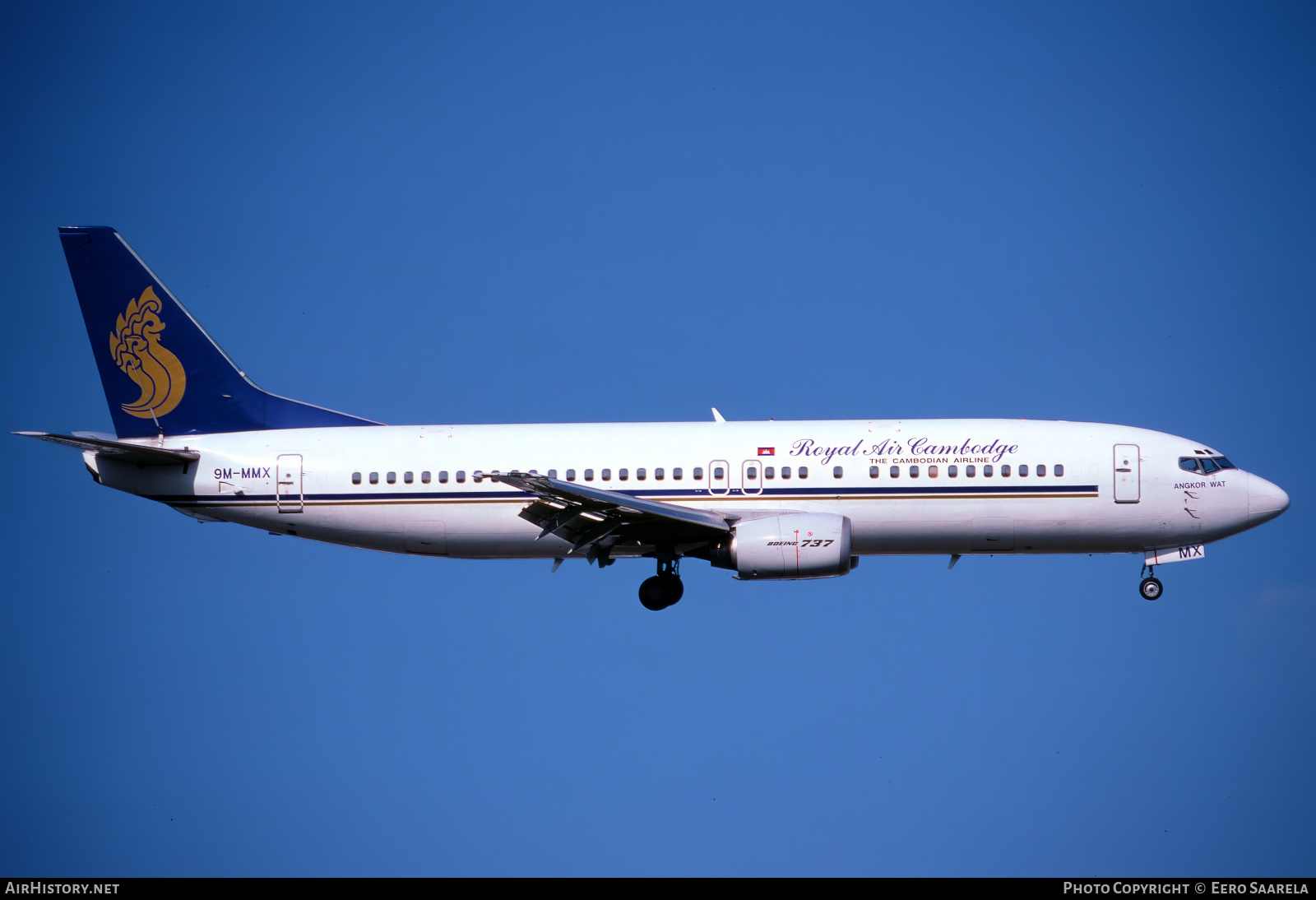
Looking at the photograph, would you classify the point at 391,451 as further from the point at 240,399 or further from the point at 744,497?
the point at 744,497

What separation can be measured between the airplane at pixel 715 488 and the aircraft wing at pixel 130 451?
0.22ft

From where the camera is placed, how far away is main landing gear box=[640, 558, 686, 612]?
46.0 m

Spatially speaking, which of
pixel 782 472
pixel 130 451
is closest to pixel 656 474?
pixel 782 472

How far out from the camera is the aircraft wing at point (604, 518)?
41875 millimetres

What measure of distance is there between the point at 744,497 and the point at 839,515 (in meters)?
2.67

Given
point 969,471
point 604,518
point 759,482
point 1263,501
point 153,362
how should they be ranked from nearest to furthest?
1. point 604,518
2. point 969,471
3. point 759,482
4. point 1263,501
5. point 153,362

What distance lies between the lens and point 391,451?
153ft

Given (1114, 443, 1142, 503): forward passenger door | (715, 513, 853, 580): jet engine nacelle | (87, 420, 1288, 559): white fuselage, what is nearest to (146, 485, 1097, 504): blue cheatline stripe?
(87, 420, 1288, 559): white fuselage

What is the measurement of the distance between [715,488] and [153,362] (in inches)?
690

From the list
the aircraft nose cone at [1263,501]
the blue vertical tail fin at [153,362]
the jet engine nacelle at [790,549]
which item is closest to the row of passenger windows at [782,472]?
the aircraft nose cone at [1263,501]

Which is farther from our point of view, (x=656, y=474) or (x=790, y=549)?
(x=656, y=474)

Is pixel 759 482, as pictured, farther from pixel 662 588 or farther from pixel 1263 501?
pixel 1263 501

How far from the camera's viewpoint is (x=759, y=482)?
4503 centimetres

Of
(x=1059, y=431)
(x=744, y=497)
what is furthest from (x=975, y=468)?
(x=744, y=497)
